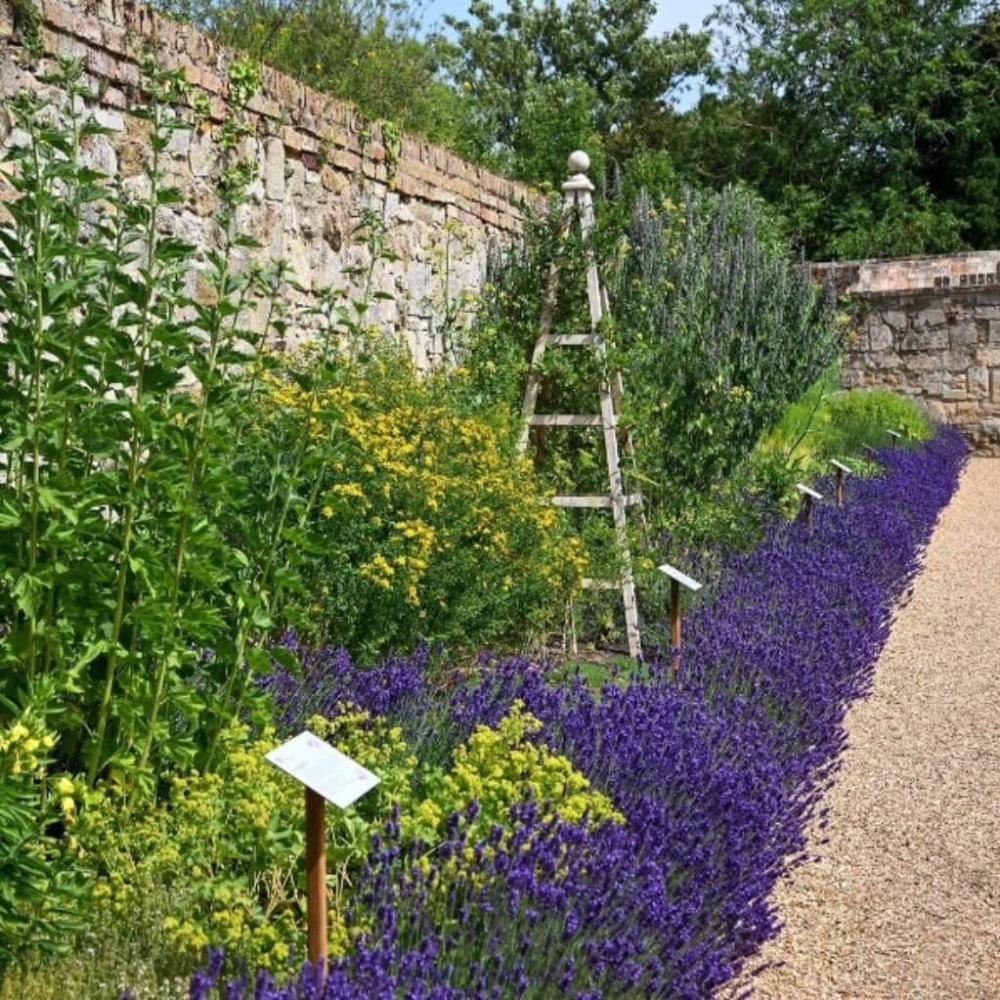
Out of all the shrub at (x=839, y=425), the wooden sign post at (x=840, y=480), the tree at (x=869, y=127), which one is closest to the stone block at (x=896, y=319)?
the shrub at (x=839, y=425)

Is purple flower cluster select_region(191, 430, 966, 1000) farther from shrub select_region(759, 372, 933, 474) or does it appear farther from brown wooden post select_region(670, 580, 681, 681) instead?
shrub select_region(759, 372, 933, 474)

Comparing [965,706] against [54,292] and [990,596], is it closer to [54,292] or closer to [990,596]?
[990,596]

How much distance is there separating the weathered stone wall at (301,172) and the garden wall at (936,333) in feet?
25.2

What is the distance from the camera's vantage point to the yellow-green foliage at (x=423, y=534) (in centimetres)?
453

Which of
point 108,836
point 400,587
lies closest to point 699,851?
point 108,836

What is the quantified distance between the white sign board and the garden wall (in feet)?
46.8

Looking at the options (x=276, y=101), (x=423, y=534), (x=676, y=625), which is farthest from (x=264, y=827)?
(x=276, y=101)

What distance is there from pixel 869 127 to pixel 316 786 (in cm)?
1878

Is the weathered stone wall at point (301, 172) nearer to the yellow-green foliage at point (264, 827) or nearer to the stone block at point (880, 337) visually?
the yellow-green foliage at point (264, 827)

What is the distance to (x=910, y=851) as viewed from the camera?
159 inches

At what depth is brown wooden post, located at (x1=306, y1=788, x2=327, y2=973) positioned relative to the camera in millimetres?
2303

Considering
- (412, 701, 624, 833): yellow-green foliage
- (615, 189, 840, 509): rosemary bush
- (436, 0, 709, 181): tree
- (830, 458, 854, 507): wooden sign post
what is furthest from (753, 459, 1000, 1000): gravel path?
(436, 0, 709, 181): tree

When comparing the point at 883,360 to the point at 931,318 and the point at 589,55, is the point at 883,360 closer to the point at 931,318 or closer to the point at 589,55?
the point at 931,318

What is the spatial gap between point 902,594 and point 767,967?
445 cm
